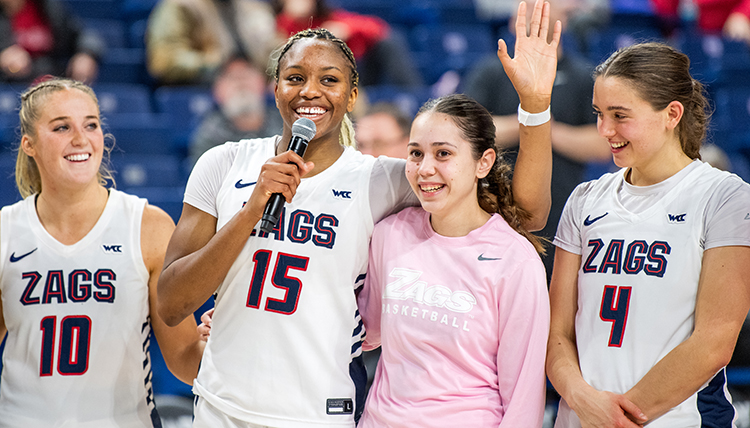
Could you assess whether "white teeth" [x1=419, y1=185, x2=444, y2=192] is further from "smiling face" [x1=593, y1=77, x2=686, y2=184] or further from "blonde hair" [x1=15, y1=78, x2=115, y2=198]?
"blonde hair" [x1=15, y1=78, x2=115, y2=198]

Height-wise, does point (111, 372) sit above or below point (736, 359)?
above

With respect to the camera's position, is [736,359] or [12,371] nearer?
[12,371]

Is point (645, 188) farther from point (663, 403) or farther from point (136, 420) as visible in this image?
point (136, 420)

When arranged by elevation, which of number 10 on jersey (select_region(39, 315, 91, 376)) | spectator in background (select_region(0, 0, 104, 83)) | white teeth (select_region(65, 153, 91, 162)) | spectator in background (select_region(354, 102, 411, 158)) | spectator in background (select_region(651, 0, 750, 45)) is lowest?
number 10 on jersey (select_region(39, 315, 91, 376))

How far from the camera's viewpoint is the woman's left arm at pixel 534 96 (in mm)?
2346

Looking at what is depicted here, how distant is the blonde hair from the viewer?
286 centimetres

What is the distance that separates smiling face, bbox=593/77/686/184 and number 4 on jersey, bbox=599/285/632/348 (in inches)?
15.7

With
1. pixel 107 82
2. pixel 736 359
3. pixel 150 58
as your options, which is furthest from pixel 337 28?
pixel 736 359

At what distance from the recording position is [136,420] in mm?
2744

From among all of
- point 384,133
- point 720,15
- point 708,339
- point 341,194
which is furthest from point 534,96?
point 720,15

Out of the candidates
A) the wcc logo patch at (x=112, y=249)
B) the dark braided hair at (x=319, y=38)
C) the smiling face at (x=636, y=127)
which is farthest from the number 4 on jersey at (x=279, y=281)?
the smiling face at (x=636, y=127)

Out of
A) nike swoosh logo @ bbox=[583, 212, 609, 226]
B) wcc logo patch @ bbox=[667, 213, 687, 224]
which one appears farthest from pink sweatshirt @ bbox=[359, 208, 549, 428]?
wcc logo patch @ bbox=[667, 213, 687, 224]

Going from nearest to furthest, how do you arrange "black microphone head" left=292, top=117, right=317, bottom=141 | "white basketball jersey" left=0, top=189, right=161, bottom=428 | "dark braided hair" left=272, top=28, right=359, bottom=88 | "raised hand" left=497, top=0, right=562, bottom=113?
"black microphone head" left=292, top=117, right=317, bottom=141
"raised hand" left=497, top=0, right=562, bottom=113
"dark braided hair" left=272, top=28, right=359, bottom=88
"white basketball jersey" left=0, top=189, right=161, bottom=428

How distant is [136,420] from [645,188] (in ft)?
6.49
